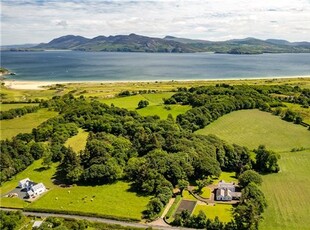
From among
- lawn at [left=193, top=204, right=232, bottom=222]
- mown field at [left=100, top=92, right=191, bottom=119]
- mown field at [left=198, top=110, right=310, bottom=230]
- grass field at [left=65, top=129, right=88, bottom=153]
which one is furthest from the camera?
mown field at [left=100, top=92, right=191, bottom=119]

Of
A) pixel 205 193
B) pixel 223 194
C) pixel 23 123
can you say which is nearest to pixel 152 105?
pixel 23 123

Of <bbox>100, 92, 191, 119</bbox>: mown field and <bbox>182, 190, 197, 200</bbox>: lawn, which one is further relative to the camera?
<bbox>100, 92, 191, 119</bbox>: mown field

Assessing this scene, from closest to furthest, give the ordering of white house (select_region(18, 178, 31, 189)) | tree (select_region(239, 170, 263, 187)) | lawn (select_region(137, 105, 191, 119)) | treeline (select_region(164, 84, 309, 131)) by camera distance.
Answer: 1. white house (select_region(18, 178, 31, 189))
2. tree (select_region(239, 170, 263, 187))
3. treeline (select_region(164, 84, 309, 131))
4. lawn (select_region(137, 105, 191, 119))

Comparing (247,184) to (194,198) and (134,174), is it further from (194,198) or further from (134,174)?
(134,174)

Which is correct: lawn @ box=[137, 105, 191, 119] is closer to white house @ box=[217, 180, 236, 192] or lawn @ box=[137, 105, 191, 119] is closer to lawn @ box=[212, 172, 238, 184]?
lawn @ box=[212, 172, 238, 184]

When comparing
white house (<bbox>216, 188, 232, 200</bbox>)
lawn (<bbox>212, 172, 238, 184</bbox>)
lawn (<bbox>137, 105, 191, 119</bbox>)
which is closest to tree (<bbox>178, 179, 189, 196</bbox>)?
white house (<bbox>216, 188, 232, 200</bbox>)

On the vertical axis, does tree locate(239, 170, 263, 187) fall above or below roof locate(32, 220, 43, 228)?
above

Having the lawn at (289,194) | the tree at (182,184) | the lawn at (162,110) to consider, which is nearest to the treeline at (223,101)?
the lawn at (162,110)

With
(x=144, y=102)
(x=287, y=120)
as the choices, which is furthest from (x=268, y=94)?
(x=144, y=102)
